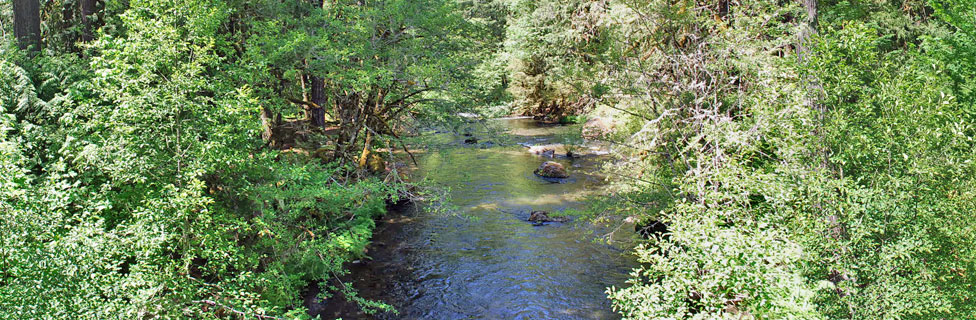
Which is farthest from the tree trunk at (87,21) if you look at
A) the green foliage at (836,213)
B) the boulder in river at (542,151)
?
the boulder in river at (542,151)

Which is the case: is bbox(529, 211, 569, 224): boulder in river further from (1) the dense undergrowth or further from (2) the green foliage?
(2) the green foliage

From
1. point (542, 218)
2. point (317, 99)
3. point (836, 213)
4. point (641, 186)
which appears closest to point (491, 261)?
point (542, 218)

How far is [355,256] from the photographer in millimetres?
13586

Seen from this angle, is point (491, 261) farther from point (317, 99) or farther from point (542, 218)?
point (317, 99)

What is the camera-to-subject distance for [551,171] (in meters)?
21.9

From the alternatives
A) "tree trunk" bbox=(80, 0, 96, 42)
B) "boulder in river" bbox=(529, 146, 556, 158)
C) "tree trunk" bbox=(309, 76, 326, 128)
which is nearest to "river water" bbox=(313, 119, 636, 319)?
"tree trunk" bbox=(309, 76, 326, 128)

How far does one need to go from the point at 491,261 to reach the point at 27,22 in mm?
11540

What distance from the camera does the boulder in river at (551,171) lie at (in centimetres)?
2178

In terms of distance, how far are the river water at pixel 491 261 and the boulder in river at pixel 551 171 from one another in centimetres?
162

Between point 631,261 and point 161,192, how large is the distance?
9980 millimetres

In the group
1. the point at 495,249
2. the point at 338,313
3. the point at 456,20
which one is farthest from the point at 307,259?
the point at 456,20

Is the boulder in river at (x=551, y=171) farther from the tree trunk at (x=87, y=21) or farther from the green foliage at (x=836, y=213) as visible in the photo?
the tree trunk at (x=87, y=21)

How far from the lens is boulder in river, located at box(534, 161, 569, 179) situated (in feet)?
71.5

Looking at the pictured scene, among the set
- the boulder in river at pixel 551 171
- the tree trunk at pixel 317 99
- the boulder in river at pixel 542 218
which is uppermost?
the tree trunk at pixel 317 99
